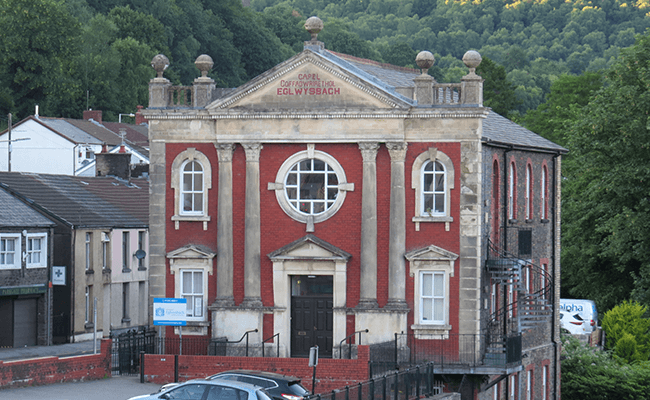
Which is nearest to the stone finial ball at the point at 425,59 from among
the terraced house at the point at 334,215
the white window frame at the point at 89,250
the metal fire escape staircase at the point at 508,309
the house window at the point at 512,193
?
the terraced house at the point at 334,215

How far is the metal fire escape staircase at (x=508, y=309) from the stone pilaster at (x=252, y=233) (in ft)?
24.2

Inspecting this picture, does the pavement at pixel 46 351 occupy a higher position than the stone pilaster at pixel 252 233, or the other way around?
the stone pilaster at pixel 252 233

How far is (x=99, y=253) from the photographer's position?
54531 mm

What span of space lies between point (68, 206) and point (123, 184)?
852cm

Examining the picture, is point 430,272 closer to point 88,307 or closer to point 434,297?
point 434,297

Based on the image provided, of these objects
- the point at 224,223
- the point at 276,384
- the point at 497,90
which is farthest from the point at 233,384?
the point at 497,90

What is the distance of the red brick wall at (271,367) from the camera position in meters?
33.8

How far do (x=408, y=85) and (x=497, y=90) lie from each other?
64715mm

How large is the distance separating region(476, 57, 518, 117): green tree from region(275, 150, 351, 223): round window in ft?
214

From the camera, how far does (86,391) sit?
109 feet

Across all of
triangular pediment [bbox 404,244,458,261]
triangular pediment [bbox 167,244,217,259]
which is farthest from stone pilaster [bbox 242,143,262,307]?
triangular pediment [bbox 404,244,458,261]

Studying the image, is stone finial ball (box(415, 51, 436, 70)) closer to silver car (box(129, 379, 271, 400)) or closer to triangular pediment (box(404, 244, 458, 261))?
triangular pediment (box(404, 244, 458, 261))

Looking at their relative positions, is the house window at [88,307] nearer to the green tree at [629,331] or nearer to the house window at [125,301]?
the house window at [125,301]

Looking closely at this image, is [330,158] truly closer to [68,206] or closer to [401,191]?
[401,191]
